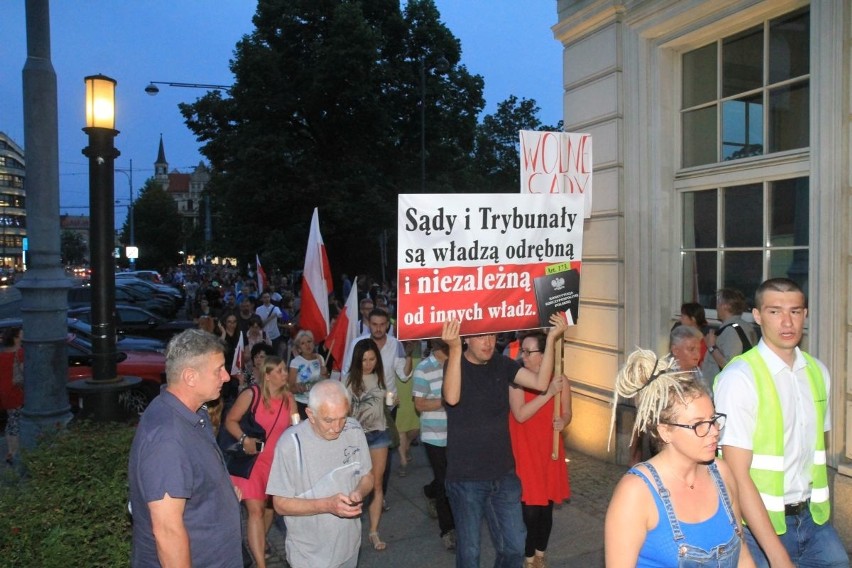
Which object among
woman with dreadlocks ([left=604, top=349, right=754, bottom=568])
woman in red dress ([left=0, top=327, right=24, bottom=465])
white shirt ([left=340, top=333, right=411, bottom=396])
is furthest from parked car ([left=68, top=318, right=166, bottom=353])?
woman with dreadlocks ([left=604, top=349, right=754, bottom=568])

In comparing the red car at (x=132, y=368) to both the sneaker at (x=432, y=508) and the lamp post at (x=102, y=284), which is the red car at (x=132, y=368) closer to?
the lamp post at (x=102, y=284)

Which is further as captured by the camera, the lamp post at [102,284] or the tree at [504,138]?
the tree at [504,138]

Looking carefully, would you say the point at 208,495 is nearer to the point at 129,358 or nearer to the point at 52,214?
the point at 52,214

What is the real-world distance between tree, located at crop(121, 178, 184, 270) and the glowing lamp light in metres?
63.2

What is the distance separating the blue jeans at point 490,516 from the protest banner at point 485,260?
0.95m

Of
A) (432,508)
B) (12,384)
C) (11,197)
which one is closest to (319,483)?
(432,508)

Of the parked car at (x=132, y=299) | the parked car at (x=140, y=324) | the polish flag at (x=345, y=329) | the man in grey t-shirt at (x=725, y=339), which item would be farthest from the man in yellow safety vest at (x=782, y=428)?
the parked car at (x=132, y=299)

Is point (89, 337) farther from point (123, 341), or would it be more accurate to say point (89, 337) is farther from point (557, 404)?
point (557, 404)

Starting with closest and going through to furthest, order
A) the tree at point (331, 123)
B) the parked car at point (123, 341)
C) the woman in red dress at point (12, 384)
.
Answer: the woman in red dress at point (12, 384)
the parked car at point (123, 341)
the tree at point (331, 123)

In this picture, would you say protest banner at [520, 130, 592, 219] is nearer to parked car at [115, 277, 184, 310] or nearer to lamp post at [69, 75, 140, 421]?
lamp post at [69, 75, 140, 421]

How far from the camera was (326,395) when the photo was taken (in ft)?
12.1

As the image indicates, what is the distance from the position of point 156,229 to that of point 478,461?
6777cm

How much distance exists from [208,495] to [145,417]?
0.43 metres

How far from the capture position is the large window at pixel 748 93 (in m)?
6.70
